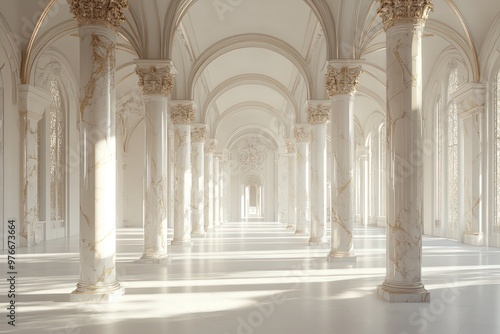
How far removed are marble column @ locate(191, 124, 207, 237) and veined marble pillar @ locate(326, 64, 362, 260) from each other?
32.0ft

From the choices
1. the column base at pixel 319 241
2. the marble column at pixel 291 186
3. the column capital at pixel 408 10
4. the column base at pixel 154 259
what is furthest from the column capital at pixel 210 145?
the column capital at pixel 408 10

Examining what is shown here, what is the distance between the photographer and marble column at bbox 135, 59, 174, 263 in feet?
40.6

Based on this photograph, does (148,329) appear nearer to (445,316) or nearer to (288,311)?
(288,311)

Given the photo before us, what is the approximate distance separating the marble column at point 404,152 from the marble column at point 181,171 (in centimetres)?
993

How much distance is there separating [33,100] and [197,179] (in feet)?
24.2

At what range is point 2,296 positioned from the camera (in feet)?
26.3

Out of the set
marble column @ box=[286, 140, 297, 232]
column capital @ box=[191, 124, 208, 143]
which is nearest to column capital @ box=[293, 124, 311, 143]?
marble column @ box=[286, 140, 297, 232]

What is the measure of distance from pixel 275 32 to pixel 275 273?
30.4 ft

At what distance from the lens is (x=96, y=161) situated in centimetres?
781

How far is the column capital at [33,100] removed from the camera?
1619cm

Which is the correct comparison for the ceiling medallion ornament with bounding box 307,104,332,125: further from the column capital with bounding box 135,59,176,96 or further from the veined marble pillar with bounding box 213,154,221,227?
the veined marble pillar with bounding box 213,154,221,227

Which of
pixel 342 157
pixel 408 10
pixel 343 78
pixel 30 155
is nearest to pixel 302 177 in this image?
pixel 342 157

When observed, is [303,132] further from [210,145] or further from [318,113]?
[210,145]

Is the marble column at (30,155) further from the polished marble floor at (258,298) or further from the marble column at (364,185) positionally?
the marble column at (364,185)
